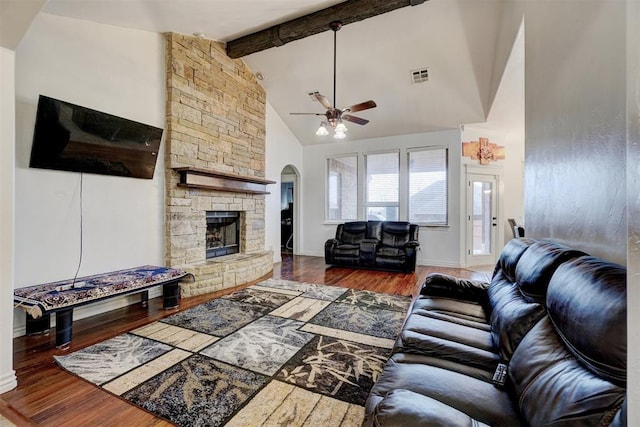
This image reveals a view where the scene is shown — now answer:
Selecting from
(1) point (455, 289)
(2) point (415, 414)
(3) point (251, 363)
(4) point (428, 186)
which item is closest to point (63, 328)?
(3) point (251, 363)

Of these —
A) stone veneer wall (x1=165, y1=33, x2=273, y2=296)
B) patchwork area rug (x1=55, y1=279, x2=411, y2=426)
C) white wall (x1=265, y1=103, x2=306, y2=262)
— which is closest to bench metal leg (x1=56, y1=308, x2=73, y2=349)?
patchwork area rug (x1=55, y1=279, x2=411, y2=426)

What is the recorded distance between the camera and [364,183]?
6.65 m

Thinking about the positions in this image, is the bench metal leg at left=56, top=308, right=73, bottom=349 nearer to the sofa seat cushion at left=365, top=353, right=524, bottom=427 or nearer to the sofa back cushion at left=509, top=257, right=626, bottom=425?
the sofa seat cushion at left=365, top=353, right=524, bottom=427

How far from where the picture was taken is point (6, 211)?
185 centimetres

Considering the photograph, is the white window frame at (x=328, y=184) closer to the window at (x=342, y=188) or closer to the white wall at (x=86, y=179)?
the window at (x=342, y=188)

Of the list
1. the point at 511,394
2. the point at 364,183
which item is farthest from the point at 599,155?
the point at 364,183

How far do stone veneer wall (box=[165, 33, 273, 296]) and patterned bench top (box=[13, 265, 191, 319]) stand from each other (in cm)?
57

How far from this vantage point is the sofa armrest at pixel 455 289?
94.7 inches

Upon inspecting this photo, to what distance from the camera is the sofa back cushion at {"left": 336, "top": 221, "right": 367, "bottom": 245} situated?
6.02 m

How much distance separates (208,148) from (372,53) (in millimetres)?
2965

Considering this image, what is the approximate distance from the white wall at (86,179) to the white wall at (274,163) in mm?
2410

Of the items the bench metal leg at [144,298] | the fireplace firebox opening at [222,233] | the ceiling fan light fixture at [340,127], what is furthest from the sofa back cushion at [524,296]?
the fireplace firebox opening at [222,233]

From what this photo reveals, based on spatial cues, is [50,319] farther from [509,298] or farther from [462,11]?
[462,11]

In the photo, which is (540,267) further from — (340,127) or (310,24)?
(310,24)
